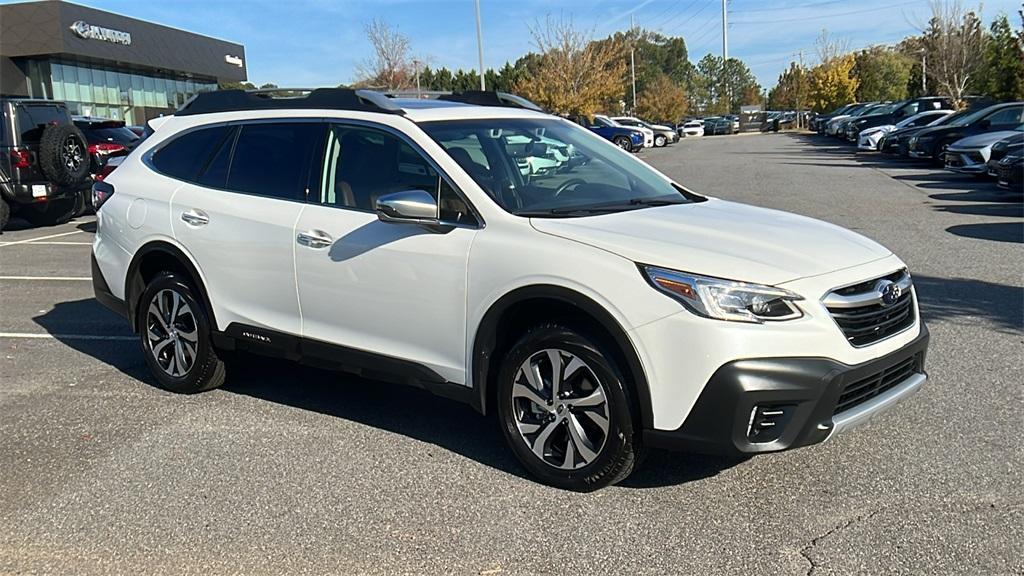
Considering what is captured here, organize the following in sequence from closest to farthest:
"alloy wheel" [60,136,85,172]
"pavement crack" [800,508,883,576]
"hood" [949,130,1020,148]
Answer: "pavement crack" [800,508,883,576] → "alloy wheel" [60,136,85,172] → "hood" [949,130,1020,148]

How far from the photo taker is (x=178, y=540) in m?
3.65

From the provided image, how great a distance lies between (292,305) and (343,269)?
1.65 feet

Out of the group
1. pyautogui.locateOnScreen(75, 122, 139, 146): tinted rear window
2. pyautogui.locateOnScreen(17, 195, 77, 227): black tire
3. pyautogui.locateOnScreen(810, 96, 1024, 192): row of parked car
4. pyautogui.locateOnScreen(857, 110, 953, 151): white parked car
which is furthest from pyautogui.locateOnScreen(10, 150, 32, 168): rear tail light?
pyautogui.locateOnScreen(857, 110, 953, 151): white parked car

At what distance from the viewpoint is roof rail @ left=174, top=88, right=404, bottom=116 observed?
4777mm

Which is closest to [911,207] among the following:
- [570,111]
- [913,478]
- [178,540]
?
[913,478]

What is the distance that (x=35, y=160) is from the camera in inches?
538

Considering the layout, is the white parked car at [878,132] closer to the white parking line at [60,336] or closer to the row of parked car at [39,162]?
the row of parked car at [39,162]

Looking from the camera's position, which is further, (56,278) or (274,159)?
(56,278)

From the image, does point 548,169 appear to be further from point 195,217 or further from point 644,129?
point 644,129

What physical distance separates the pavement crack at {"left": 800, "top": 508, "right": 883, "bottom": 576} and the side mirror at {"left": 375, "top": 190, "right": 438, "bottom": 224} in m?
2.17

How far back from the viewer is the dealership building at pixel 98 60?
4450 centimetres

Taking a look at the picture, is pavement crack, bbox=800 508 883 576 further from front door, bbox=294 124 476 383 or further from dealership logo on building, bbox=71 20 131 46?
dealership logo on building, bbox=71 20 131 46

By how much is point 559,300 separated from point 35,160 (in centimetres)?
1262

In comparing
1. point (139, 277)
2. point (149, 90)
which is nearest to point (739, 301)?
point (139, 277)
